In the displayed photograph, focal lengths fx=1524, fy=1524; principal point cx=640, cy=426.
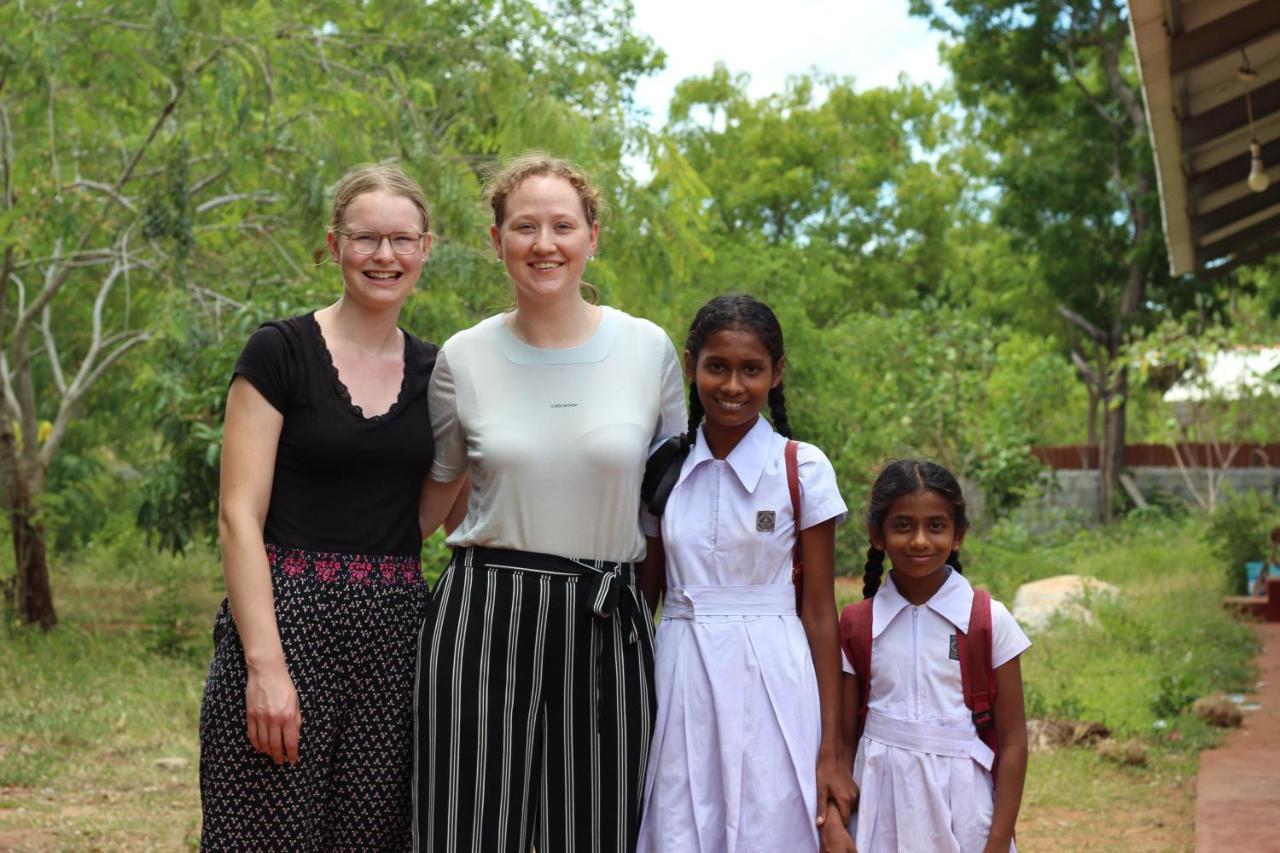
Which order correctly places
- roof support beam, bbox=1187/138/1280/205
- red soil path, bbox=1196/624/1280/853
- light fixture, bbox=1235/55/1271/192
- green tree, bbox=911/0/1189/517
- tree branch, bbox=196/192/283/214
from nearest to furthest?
red soil path, bbox=1196/624/1280/853, light fixture, bbox=1235/55/1271/192, roof support beam, bbox=1187/138/1280/205, tree branch, bbox=196/192/283/214, green tree, bbox=911/0/1189/517

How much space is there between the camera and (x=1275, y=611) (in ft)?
31.1

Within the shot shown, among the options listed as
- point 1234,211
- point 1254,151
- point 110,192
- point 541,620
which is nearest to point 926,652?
point 541,620

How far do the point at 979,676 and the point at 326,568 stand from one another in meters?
1.23

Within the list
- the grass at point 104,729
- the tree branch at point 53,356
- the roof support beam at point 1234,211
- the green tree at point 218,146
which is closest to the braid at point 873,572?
the grass at point 104,729

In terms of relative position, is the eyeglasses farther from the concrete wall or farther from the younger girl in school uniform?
the concrete wall

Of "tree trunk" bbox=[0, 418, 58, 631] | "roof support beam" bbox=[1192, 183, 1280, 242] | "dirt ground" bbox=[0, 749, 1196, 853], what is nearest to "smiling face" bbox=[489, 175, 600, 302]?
"dirt ground" bbox=[0, 749, 1196, 853]

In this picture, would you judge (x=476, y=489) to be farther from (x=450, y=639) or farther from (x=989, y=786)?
(x=989, y=786)

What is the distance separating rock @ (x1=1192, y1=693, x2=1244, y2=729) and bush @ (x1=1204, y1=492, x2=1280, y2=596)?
4.60 metres

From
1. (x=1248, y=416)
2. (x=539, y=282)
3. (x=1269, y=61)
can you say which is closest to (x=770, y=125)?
(x=1248, y=416)

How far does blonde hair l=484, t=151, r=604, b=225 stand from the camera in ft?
9.51

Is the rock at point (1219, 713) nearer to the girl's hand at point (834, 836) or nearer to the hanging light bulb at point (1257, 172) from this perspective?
the hanging light bulb at point (1257, 172)

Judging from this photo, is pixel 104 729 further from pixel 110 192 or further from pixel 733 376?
pixel 733 376

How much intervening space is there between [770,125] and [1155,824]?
75.4 ft

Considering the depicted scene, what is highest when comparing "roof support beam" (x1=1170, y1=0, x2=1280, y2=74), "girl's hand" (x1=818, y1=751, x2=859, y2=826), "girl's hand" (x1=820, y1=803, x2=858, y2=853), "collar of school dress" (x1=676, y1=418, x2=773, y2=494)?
"roof support beam" (x1=1170, y1=0, x2=1280, y2=74)
